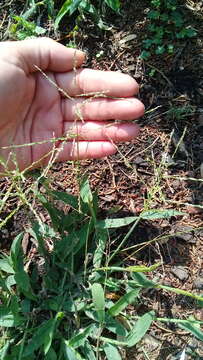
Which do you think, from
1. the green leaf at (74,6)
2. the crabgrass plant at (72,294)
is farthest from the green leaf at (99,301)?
the green leaf at (74,6)

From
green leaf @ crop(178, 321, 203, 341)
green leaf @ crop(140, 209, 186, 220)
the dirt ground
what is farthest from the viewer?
the dirt ground

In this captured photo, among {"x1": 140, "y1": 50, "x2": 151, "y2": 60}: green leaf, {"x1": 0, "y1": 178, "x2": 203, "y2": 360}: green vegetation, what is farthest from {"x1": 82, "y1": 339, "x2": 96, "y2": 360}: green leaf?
{"x1": 140, "y1": 50, "x2": 151, "y2": 60}: green leaf

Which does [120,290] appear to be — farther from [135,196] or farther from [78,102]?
[78,102]

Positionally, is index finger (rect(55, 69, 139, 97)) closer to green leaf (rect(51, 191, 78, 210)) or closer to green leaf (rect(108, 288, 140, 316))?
green leaf (rect(51, 191, 78, 210))

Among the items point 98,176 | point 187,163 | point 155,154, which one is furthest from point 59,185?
point 187,163

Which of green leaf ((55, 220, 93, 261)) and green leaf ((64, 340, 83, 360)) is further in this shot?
green leaf ((55, 220, 93, 261))

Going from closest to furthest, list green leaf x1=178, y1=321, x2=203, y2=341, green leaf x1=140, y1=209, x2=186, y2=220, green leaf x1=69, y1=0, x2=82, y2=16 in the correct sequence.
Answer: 1. green leaf x1=178, y1=321, x2=203, y2=341
2. green leaf x1=140, y1=209, x2=186, y2=220
3. green leaf x1=69, y1=0, x2=82, y2=16

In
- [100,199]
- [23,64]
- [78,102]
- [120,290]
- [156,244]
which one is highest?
[23,64]
